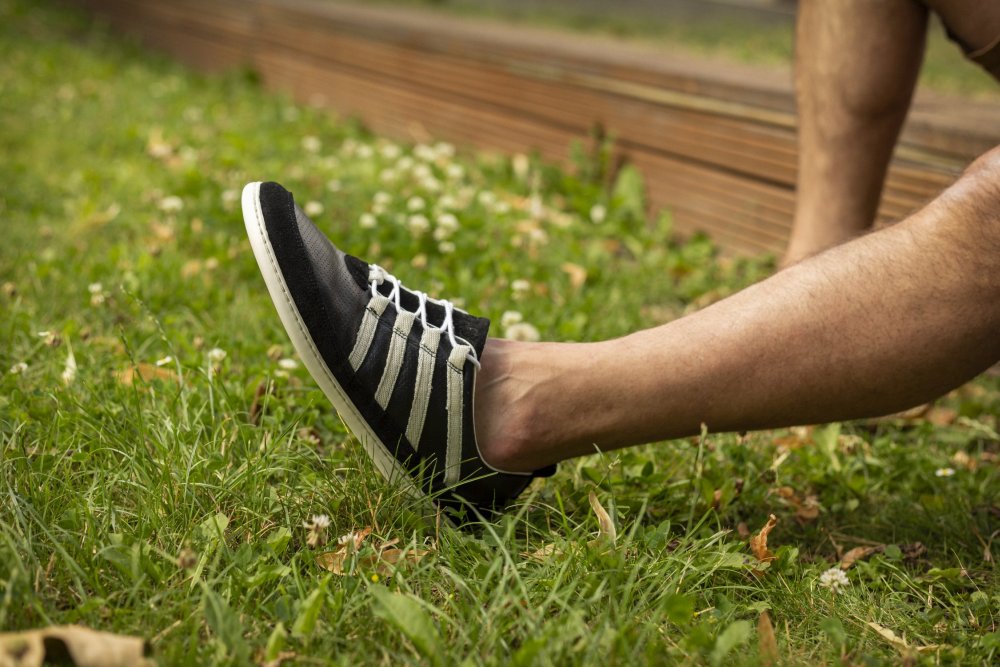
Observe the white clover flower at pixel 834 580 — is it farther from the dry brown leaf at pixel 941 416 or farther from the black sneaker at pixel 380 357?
the dry brown leaf at pixel 941 416

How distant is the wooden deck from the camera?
2520 mm

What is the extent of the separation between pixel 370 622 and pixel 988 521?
3.32ft

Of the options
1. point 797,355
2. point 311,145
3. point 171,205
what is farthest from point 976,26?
point 311,145

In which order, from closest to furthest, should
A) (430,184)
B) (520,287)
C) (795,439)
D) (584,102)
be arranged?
(795,439)
(520,287)
(430,184)
(584,102)

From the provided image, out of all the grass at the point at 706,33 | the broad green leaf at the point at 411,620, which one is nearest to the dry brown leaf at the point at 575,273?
the grass at the point at 706,33

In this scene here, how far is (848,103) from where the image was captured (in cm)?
184

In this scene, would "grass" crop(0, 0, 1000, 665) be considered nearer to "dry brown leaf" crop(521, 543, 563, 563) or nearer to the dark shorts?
"dry brown leaf" crop(521, 543, 563, 563)

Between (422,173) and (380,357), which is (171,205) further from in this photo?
(380,357)

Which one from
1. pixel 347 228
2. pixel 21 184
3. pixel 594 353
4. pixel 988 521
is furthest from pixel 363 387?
pixel 21 184

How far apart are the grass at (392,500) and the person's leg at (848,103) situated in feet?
1.47

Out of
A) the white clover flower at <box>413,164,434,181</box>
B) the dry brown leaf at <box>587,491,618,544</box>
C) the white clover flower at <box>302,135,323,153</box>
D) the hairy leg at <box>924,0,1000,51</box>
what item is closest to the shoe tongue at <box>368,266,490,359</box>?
the dry brown leaf at <box>587,491,618,544</box>

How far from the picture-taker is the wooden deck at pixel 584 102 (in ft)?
8.27

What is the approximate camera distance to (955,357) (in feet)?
4.00

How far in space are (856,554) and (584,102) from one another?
7.22ft
